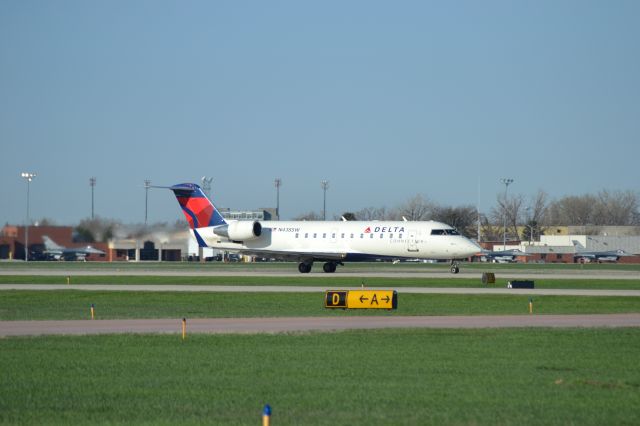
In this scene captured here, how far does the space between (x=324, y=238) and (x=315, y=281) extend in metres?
11.1

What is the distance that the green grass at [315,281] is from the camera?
2072 inches

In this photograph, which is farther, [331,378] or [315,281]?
[315,281]

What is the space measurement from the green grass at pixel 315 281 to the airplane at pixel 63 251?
43445mm

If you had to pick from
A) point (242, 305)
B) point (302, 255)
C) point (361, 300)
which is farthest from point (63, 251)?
point (361, 300)

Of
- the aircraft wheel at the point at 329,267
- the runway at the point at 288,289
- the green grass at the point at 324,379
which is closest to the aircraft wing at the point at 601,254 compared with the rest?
the aircraft wheel at the point at 329,267

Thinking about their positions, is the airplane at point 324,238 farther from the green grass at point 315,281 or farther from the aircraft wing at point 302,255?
the green grass at point 315,281

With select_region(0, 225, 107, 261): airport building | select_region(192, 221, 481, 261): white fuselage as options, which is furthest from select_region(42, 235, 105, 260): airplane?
select_region(192, 221, 481, 261): white fuselage

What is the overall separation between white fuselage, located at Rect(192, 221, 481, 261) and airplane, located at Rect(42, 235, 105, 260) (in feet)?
128

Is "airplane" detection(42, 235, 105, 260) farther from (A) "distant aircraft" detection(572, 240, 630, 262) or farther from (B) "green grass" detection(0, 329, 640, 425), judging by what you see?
(B) "green grass" detection(0, 329, 640, 425)

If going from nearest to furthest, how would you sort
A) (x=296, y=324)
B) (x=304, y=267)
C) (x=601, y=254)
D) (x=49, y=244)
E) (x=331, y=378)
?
(x=331, y=378), (x=296, y=324), (x=304, y=267), (x=49, y=244), (x=601, y=254)

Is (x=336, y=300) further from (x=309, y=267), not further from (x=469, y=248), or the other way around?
(x=309, y=267)

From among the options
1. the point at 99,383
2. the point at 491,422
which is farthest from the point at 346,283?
the point at 491,422

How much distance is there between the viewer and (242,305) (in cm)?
3784

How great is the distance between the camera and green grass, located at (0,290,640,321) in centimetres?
3434
